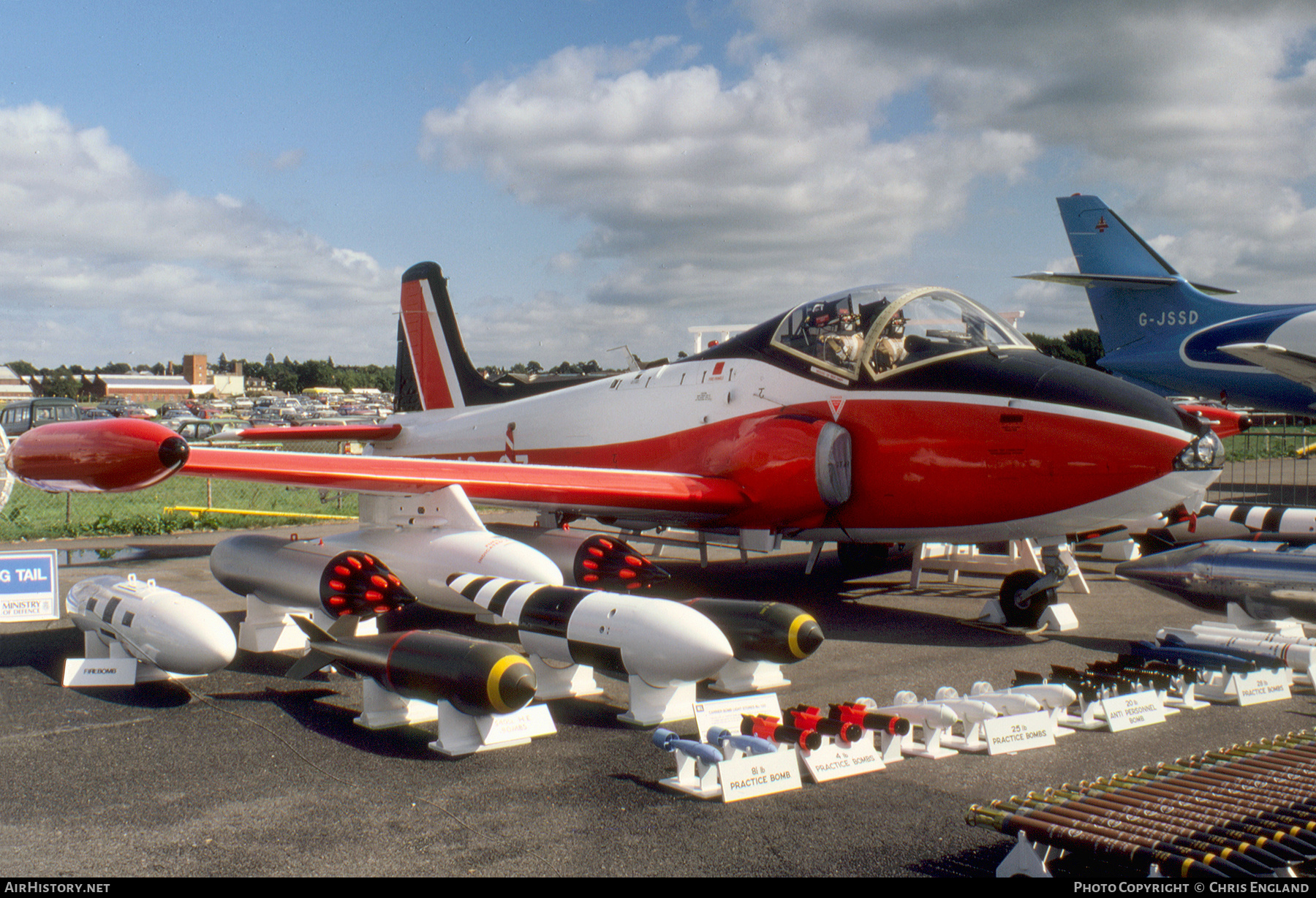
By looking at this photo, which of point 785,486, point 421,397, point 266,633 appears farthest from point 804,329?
point 421,397

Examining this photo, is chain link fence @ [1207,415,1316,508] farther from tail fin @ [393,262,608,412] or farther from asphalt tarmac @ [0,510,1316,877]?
tail fin @ [393,262,608,412]

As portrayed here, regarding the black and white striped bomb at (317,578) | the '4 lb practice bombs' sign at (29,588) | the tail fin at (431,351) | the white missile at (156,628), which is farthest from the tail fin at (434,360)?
the white missile at (156,628)

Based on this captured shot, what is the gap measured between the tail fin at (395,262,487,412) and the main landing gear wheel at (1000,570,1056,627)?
334 inches

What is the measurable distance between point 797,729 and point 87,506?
20.8 m

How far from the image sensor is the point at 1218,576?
8.09 m

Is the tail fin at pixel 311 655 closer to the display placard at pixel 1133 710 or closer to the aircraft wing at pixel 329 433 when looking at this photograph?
the display placard at pixel 1133 710

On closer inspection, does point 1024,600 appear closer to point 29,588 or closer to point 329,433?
point 329,433

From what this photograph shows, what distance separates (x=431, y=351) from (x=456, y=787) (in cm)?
1061

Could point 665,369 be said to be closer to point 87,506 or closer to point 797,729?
point 797,729

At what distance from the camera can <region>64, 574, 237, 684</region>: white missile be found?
21.1 ft

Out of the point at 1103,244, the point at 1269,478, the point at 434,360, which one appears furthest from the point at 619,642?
the point at 1103,244

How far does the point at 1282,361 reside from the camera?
1349 cm

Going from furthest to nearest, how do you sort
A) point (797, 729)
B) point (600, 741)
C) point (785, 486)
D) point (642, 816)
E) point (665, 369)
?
point (665, 369) → point (785, 486) → point (600, 741) → point (797, 729) → point (642, 816)

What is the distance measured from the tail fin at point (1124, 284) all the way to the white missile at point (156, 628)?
73.5 feet
